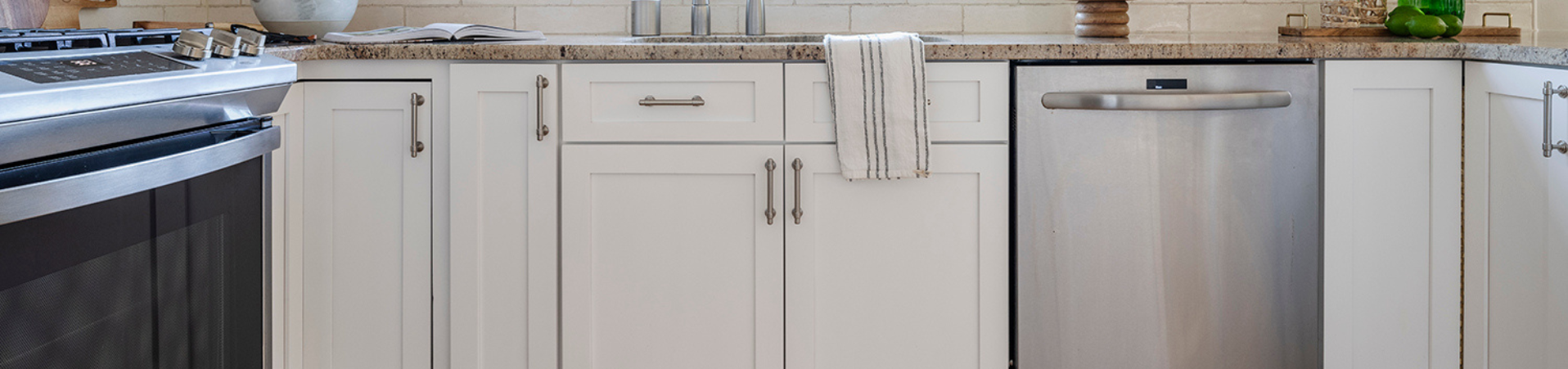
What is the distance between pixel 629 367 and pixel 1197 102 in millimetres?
1037

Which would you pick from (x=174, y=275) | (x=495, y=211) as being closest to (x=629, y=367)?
(x=495, y=211)

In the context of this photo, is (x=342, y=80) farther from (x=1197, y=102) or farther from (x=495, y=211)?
(x=1197, y=102)

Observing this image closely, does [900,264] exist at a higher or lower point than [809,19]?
lower

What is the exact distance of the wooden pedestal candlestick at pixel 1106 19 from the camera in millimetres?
2016

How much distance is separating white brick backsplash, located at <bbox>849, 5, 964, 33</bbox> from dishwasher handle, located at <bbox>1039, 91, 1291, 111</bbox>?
0.73 metres

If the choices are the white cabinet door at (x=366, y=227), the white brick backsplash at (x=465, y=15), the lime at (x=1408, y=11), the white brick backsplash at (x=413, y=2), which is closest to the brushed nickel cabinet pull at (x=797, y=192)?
the white cabinet door at (x=366, y=227)

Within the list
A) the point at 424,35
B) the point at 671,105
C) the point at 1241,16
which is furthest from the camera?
the point at 1241,16

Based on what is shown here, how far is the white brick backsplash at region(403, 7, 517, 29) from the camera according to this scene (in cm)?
239

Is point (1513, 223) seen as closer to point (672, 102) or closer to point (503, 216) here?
point (672, 102)

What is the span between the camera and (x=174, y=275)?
1038 millimetres

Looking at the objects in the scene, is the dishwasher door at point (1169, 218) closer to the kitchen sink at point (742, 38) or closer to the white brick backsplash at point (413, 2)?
the kitchen sink at point (742, 38)

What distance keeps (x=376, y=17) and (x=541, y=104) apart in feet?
3.11

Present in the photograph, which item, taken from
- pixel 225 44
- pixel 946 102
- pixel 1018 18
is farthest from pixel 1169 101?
pixel 225 44

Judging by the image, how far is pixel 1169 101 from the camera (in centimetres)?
165
